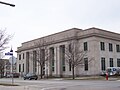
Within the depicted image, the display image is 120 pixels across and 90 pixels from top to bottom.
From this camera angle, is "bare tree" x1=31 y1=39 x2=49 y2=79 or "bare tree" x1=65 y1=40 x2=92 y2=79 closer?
"bare tree" x1=65 y1=40 x2=92 y2=79

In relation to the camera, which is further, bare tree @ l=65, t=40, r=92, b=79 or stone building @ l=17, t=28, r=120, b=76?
stone building @ l=17, t=28, r=120, b=76

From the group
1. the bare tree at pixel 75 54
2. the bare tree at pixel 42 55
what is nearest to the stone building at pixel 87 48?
the bare tree at pixel 42 55

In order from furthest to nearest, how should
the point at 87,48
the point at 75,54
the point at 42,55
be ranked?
1. the point at 42,55
2. the point at 87,48
3. the point at 75,54

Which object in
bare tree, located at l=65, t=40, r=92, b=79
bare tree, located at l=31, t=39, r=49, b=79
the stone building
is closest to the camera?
bare tree, located at l=65, t=40, r=92, b=79

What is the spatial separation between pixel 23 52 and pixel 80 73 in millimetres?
33751

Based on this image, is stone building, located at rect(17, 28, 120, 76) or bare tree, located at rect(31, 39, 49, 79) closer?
stone building, located at rect(17, 28, 120, 76)

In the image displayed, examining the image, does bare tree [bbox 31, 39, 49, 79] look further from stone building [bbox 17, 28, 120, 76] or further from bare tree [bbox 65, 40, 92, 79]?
bare tree [bbox 65, 40, 92, 79]

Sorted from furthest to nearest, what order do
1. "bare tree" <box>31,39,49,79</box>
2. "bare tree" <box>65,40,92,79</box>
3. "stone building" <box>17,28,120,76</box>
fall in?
"bare tree" <box>31,39,49,79</box> → "stone building" <box>17,28,120,76</box> → "bare tree" <box>65,40,92,79</box>

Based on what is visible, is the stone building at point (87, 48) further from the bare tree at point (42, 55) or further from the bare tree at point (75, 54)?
the bare tree at point (75, 54)

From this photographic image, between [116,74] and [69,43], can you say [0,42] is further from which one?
[69,43]

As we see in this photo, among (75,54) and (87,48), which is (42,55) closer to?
(75,54)

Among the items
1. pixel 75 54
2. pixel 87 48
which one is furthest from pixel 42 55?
pixel 87 48

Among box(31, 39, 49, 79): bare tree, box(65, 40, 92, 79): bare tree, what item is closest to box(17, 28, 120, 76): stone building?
box(31, 39, 49, 79): bare tree

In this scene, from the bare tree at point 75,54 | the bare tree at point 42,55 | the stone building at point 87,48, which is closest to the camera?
the bare tree at point 75,54
